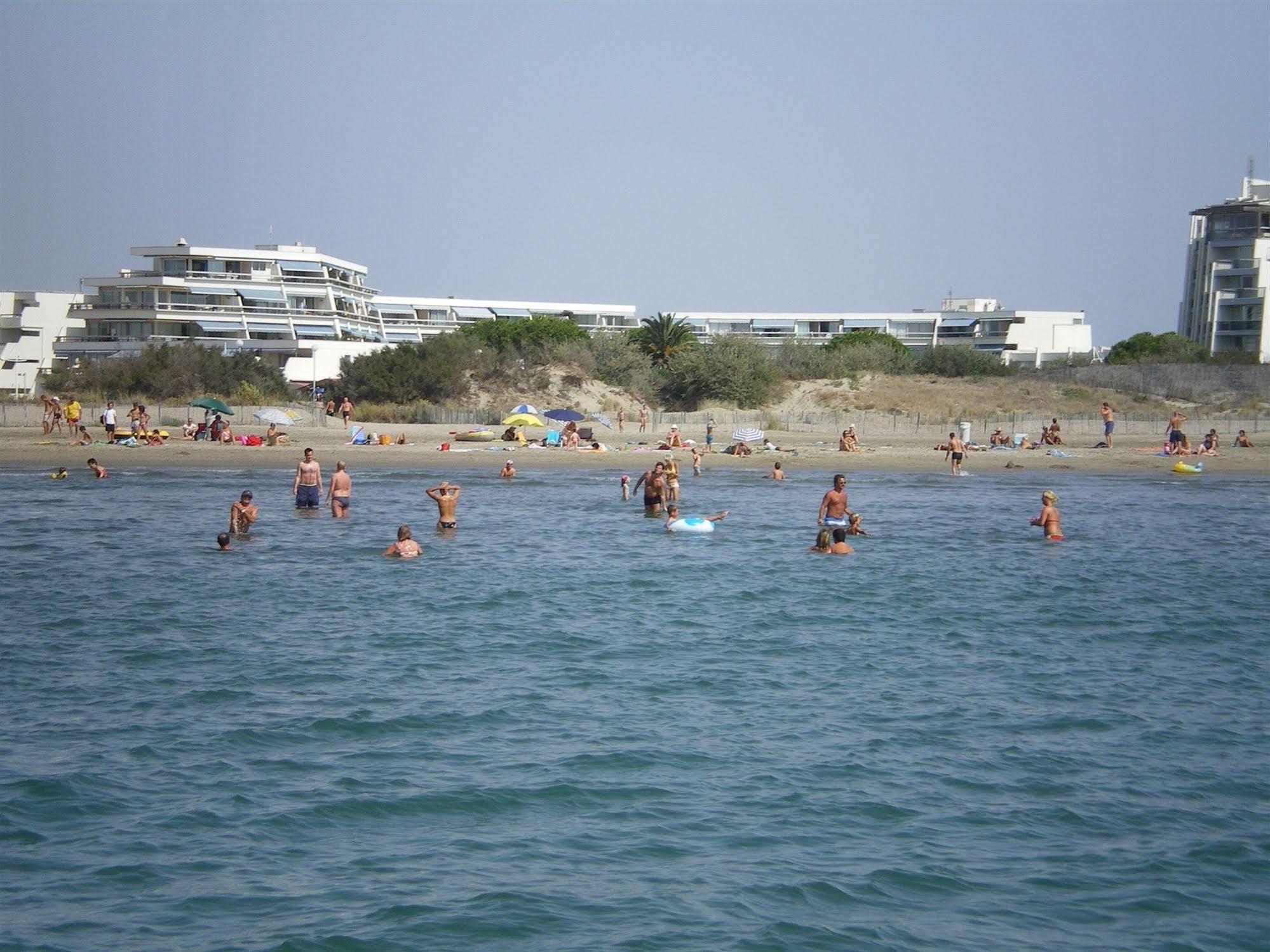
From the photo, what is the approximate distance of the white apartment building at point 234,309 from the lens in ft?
225

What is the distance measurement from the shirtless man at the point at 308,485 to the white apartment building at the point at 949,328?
72.4 meters

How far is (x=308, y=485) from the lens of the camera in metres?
25.5

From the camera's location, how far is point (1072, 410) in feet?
174

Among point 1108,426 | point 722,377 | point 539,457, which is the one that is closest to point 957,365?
point 722,377

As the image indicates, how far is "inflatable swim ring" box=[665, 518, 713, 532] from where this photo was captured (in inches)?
971

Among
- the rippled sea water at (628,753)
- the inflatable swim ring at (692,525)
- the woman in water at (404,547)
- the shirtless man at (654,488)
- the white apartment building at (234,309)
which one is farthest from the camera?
the white apartment building at (234,309)

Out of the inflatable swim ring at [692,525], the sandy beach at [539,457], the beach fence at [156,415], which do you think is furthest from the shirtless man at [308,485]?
the beach fence at [156,415]

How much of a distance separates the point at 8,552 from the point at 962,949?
777 inches

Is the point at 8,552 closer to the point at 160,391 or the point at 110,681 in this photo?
the point at 110,681

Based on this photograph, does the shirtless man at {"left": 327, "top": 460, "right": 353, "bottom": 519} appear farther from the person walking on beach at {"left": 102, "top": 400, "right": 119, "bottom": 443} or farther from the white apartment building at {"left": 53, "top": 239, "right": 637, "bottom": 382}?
the white apartment building at {"left": 53, "top": 239, "right": 637, "bottom": 382}

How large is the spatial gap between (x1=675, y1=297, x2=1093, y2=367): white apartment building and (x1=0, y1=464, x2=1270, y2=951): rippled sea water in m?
79.6

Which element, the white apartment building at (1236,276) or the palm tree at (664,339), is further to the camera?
the white apartment building at (1236,276)

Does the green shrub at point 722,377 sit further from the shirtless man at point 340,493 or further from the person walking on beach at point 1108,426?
the shirtless man at point 340,493

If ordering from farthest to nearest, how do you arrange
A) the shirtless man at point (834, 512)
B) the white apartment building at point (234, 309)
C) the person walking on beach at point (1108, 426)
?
the white apartment building at point (234, 309) < the person walking on beach at point (1108, 426) < the shirtless man at point (834, 512)
